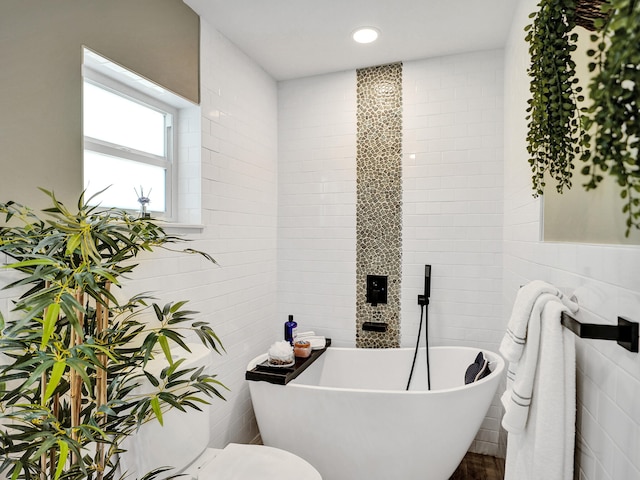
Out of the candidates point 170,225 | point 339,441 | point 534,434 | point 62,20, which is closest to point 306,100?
point 170,225

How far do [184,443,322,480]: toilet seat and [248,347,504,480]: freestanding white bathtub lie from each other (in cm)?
41

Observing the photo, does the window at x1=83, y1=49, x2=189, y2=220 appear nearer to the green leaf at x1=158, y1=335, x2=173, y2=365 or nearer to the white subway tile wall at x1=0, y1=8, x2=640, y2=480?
the white subway tile wall at x1=0, y1=8, x2=640, y2=480

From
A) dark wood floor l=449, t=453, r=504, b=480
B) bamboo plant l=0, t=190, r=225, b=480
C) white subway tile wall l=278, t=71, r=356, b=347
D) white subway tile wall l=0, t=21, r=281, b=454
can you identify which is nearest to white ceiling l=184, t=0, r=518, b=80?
white subway tile wall l=0, t=21, r=281, b=454

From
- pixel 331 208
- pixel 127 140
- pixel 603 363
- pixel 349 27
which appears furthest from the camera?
pixel 331 208

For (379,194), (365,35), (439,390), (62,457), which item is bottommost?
(439,390)

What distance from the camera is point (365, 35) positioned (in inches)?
101

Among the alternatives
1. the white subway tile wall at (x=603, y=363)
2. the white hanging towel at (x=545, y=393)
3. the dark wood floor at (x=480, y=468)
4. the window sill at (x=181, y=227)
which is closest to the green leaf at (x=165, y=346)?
the window sill at (x=181, y=227)

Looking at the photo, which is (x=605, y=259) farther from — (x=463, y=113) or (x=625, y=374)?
(x=463, y=113)

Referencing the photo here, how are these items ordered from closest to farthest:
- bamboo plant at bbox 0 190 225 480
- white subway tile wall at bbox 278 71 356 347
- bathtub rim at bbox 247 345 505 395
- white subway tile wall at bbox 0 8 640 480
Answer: bamboo plant at bbox 0 190 225 480, bathtub rim at bbox 247 345 505 395, white subway tile wall at bbox 0 8 640 480, white subway tile wall at bbox 278 71 356 347

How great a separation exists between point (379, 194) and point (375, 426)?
166 centimetres

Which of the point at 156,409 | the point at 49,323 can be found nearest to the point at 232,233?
the point at 156,409

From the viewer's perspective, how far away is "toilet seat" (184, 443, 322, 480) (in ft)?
5.46

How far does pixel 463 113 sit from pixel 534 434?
2.26 metres

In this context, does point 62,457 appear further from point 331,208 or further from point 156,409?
point 331,208
